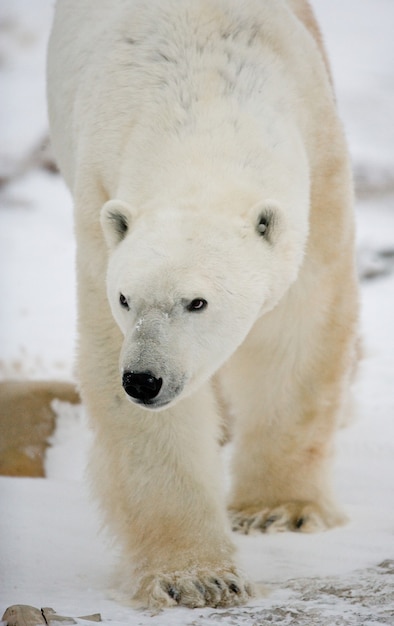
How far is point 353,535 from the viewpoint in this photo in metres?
3.36

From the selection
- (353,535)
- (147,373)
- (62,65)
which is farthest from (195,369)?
(62,65)

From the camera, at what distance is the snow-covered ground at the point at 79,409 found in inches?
107

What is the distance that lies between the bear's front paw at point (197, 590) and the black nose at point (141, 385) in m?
0.67

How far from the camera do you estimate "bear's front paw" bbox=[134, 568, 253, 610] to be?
8.92 feet

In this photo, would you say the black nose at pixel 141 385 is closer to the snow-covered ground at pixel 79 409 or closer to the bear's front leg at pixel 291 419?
the snow-covered ground at pixel 79 409

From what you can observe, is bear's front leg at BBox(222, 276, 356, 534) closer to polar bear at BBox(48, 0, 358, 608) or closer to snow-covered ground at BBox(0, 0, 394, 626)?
polar bear at BBox(48, 0, 358, 608)

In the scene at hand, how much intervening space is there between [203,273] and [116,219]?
0.31 metres

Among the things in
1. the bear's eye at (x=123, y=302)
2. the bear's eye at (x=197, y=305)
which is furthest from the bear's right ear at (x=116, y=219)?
the bear's eye at (x=197, y=305)

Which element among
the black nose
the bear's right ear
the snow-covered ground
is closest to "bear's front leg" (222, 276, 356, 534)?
the snow-covered ground

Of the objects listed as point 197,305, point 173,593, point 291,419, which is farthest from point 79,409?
point 197,305

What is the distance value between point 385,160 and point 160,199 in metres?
5.14

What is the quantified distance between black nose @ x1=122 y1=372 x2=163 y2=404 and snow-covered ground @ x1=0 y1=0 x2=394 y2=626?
0.55m

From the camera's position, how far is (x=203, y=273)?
2.41 m

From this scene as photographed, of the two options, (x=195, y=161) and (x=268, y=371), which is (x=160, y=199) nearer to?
(x=195, y=161)
